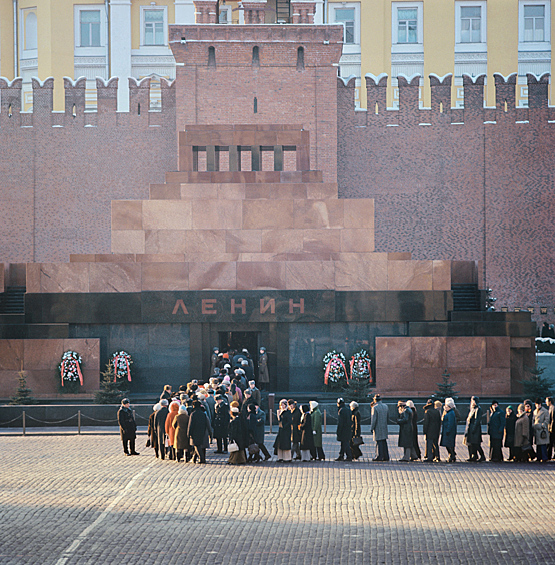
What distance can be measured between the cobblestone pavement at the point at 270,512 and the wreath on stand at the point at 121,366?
285 inches

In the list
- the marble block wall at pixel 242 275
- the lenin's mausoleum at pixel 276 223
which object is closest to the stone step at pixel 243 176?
the lenin's mausoleum at pixel 276 223

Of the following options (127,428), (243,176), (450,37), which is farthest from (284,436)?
(450,37)

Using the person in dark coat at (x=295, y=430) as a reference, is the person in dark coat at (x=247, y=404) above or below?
above

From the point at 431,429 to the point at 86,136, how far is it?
76.1 feet

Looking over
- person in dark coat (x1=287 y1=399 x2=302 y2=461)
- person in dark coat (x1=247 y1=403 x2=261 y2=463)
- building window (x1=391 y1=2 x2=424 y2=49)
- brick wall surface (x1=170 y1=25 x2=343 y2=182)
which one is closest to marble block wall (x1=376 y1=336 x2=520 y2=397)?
person in dark coat (x1=287 y1=399 x2=302 y2=461)

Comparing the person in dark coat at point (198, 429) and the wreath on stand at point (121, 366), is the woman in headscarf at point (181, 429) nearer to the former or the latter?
the person in dark coat at point (198, 429)

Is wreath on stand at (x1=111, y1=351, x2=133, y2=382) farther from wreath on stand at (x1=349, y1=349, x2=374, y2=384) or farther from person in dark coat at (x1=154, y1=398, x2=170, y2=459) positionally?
person in dark coat at (x1=154, y1=398, x2=170, y2=459)

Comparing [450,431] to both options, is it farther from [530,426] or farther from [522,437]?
[530,426]

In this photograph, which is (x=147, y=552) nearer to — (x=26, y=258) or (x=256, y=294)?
(x=256, y=294)

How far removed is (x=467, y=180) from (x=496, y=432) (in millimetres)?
20501

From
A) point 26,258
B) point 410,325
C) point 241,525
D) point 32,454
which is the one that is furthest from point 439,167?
point 241,525

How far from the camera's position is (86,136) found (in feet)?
111

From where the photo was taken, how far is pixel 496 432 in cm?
1438

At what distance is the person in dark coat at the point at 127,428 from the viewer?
14727 millimetres
